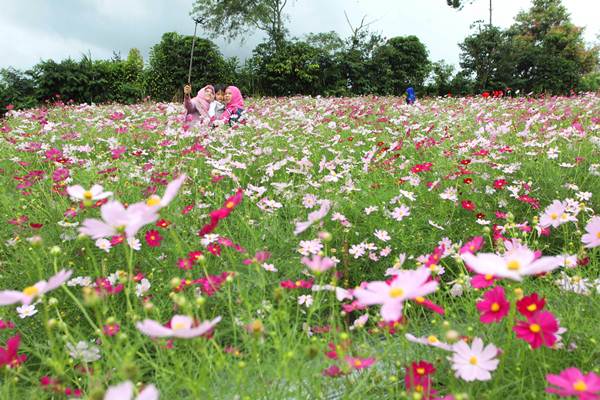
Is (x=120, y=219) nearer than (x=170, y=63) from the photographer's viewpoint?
Yes

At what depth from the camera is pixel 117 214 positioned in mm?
816

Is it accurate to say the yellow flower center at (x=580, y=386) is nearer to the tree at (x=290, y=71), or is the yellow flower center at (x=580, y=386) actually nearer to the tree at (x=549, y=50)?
the tree at (x=549, y=50)

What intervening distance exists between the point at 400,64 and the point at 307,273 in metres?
20.4

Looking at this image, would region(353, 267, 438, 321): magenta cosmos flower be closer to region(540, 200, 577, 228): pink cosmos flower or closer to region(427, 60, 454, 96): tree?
region(540, 200, 577, 228): pink cosmos flower

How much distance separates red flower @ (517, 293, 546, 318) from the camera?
0.91 m

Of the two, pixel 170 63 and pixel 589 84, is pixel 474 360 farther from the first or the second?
pixel 589 84

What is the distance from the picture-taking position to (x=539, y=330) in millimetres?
887

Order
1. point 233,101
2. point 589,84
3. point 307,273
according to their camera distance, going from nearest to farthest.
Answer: point 307,273
point 233,101
point 589,84

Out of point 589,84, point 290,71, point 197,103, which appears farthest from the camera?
point 589,84

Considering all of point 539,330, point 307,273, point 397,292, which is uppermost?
point 397,292

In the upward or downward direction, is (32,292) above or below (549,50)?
below

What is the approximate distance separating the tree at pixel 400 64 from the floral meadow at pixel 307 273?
618 inches

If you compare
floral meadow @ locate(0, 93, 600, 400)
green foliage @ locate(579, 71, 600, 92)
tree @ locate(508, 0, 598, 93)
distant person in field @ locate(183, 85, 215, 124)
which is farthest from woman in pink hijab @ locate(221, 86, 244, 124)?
green foliage @ locate(579, 71, 600, 92)

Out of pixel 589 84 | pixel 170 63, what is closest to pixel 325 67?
pixel 170 63
